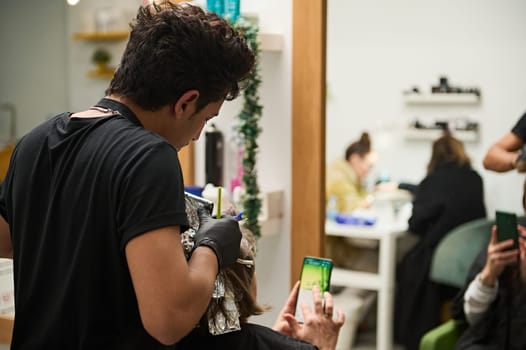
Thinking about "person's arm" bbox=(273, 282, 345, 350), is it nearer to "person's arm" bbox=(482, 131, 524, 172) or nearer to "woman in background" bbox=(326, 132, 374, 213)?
"person's arm" bbox=(482, 131, 524, 172)

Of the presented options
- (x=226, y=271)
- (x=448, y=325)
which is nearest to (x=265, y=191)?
(x=448, y=325)

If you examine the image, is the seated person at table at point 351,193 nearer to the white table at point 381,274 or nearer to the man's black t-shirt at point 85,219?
the white table at point 381,274

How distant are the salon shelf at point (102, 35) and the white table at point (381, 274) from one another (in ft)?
5.24

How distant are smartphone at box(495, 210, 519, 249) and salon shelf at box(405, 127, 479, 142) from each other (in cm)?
165

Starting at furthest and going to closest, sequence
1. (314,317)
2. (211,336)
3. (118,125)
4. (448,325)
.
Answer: (448,325)
(314,317)
(211,336)
(118,125)

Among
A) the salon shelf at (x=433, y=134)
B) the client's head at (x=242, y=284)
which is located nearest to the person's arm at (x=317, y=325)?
the client's head at (x=242, y=284)

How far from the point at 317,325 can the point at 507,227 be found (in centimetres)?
112

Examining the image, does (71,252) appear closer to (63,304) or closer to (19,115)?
(63,304)

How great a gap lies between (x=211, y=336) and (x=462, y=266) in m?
2.15

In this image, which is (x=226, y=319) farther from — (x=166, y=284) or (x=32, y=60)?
(x=32, y=60)

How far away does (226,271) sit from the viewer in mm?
1163

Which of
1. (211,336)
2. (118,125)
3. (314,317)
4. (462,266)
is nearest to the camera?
(118,125)

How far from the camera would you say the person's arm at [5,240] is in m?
1.14

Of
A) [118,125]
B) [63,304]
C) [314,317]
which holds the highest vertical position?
[118,125]
